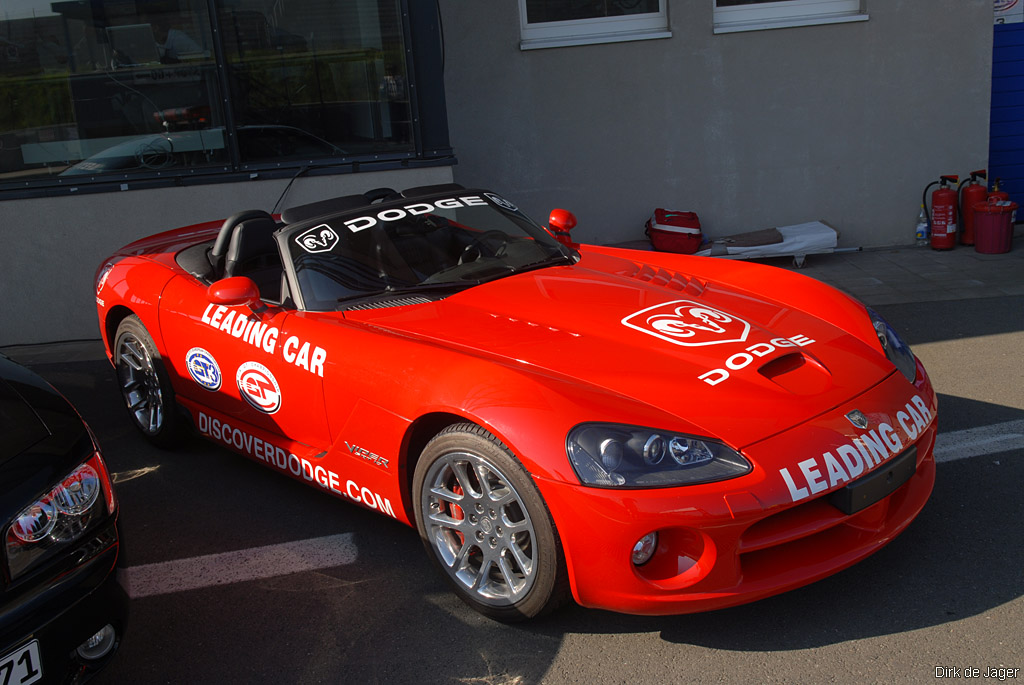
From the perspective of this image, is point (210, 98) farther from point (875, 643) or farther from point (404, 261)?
point (875, 643)

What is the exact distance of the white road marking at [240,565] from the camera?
11.1ft

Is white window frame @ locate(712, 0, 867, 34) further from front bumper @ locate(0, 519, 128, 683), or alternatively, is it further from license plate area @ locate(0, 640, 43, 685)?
license plate area @ locate(0, 640, 43, 685)

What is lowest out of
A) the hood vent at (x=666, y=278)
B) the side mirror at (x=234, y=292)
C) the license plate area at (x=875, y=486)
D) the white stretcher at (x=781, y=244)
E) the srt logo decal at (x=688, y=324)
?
the white stretcher at (x=781, y=244)

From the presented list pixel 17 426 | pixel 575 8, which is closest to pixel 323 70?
pixel 575 8

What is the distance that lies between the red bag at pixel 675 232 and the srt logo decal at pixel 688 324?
5035mm

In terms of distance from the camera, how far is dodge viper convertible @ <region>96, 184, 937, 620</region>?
8.56ft

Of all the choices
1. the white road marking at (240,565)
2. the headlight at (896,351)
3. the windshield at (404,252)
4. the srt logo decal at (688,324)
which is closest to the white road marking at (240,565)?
the white road marking at (240,565)

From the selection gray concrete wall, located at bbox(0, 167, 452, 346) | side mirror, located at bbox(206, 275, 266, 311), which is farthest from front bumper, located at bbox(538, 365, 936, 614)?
gray concrete wall, located at bbox(0, 167, 452, 346)

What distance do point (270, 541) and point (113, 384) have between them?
280 cm

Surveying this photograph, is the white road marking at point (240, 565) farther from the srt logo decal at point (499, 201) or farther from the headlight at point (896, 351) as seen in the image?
the headlight at point (896, 351)

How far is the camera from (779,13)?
339 inches

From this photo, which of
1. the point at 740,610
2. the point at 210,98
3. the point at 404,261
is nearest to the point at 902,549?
the point at 740,610

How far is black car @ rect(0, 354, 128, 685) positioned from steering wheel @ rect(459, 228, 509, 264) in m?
1.79

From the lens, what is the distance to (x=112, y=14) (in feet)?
22.6
